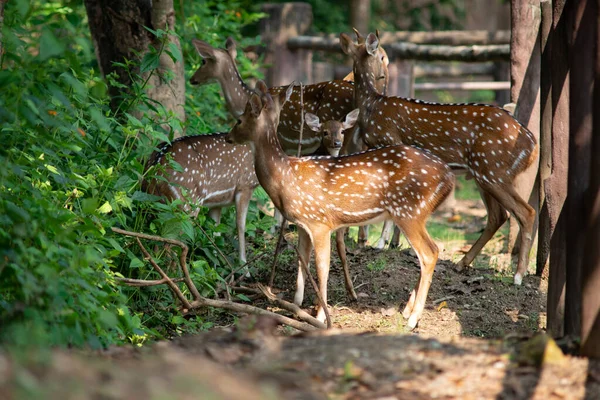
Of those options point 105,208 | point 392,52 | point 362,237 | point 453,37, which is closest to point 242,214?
point 362,237

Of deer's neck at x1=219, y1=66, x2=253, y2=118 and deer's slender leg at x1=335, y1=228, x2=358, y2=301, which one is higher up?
deer's neck at x1=219, y1=66, x2=253, y2=118

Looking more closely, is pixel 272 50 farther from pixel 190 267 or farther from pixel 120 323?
pixel 120 323

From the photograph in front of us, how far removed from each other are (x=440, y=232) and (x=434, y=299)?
3.27 m

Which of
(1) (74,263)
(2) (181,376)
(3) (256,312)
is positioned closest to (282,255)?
(3) (256,312)

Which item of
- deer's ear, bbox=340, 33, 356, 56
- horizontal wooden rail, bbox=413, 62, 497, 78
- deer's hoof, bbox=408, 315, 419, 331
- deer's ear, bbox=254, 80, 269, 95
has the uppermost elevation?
deer's ear, bbox=340, 33, 356, 56

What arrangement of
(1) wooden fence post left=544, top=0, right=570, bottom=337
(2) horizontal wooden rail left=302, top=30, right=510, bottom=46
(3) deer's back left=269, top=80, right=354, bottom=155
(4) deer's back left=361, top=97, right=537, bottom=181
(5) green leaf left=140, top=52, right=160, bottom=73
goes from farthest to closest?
(2) horizontal wooden rail left=302, top=30, right=510, bottom=46
(3) deer's back left=269, top=80, right=354, bottom=155
(4) deer's back left=361, top=97, right=537, bottom=181
(5) green leaf left=140, top=52, right=160, bottom=73
(1) wooden fence post left=544, top=0, right=570, bottom=337

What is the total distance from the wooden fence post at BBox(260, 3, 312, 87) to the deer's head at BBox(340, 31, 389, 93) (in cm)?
412

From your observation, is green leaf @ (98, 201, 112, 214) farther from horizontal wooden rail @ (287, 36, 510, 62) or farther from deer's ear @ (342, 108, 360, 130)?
horizontal wooden rail @ (287, 36, 510, 62)

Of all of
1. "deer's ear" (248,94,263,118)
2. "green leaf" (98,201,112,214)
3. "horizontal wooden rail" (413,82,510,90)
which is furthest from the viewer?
"horizontal wooden rail" (413,82,510,90)

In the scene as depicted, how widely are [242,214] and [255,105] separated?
1616mm

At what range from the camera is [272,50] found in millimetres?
13625

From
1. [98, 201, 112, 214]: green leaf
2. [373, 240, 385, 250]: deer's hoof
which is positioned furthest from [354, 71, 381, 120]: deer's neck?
[98, 201, 112, 214]: green leaf

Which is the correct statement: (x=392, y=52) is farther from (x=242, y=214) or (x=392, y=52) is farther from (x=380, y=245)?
(x=242, y=214)

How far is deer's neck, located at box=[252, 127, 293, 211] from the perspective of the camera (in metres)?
7.09
